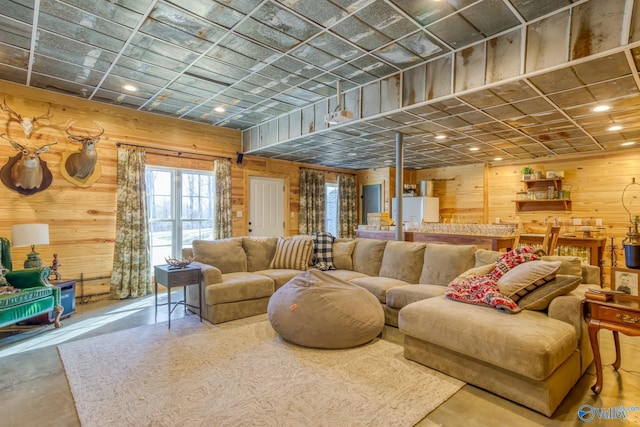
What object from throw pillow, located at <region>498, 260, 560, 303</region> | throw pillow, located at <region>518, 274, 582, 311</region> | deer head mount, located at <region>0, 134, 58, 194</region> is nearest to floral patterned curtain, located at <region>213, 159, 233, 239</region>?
deer head mount, located at <region>0, 134, 58, 194</region>

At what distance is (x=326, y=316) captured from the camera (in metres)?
2.83

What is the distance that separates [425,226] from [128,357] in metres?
4.38

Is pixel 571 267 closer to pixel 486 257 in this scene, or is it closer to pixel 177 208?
pixel 486 257

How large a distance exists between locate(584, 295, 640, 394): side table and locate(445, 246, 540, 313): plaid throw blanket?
0.45 m

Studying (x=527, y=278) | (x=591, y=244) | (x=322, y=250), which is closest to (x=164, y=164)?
(x=322, y=250)

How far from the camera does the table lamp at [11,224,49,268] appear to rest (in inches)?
143

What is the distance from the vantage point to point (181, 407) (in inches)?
81.3

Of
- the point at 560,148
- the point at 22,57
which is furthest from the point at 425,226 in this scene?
the point at 22,57

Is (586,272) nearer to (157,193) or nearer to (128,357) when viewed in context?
(128,357)

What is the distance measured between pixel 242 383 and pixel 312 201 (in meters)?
5.50

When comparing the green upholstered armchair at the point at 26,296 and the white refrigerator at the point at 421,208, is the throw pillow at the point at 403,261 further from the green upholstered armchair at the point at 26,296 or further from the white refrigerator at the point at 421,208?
the white refrigerator at the point at 421,208

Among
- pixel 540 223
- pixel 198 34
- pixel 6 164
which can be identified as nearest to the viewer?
pixel 198 34

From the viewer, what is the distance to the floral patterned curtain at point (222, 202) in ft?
19.5

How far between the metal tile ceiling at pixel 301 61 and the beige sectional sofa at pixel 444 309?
166cm
